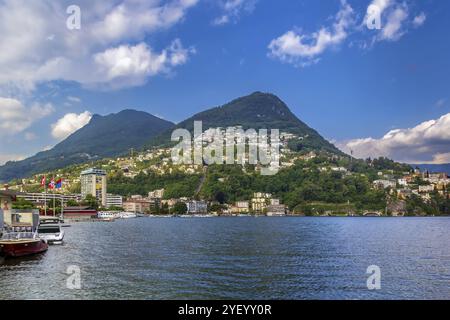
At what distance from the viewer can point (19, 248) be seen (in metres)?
35.9

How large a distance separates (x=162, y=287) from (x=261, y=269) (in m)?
9.20

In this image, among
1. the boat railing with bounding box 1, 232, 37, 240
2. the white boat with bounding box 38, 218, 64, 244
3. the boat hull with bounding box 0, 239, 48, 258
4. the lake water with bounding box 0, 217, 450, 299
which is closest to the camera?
the lake water with bounding box 0, 217, 450, 299

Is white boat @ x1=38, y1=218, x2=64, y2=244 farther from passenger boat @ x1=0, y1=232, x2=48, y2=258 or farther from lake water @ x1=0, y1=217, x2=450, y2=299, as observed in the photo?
passenger boat @ x1=0, y1=232, x2=48, y2=258

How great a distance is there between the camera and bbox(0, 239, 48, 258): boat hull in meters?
35.0

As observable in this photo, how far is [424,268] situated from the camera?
32438mm

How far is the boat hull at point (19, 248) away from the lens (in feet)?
115

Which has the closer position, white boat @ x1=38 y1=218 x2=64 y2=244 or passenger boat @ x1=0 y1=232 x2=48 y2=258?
passenger boat @ x1=0 y1=232 x2=48 y2=258

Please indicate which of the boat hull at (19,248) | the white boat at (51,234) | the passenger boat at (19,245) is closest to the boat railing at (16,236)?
the passenger boat at (19,245)

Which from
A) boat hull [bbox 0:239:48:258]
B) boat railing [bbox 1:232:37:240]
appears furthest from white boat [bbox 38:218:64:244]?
boat hull [bbox 0:239:48:258]

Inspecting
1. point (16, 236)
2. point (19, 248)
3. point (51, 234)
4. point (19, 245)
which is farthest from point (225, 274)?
point (51, 234)

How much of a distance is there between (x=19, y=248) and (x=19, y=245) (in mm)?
305

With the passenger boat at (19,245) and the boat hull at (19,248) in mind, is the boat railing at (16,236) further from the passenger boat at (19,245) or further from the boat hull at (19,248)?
the boat hull at (19,248)
